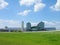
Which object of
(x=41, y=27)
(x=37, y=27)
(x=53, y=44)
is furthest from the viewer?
(x=37, y=27)

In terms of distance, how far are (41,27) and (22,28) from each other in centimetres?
1837

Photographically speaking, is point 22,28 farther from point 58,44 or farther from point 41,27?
point 58,44

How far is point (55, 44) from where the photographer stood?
69.3 ft

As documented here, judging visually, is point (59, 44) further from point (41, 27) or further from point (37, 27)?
point (37, 27)

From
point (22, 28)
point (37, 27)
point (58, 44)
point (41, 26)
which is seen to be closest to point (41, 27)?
point (41, 26)

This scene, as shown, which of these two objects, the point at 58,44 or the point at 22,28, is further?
the point at 22,28

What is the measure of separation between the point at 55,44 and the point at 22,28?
4055cm

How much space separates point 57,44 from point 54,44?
15.7 inches

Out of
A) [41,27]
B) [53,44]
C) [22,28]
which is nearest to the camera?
[53,44]

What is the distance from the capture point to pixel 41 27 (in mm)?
77562

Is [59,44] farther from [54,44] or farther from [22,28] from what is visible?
[22,28]

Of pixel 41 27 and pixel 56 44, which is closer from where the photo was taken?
pixel 56 44

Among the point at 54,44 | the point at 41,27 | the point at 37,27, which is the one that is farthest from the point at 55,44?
the point at 37,27

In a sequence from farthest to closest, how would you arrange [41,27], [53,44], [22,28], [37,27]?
1. [37,27]
2. [41,27]
3. [22,28]
4. [53,44]
